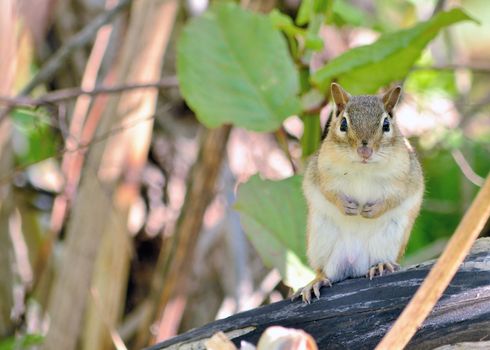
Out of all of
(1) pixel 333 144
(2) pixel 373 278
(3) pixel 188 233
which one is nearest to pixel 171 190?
(3) pixel 188 233

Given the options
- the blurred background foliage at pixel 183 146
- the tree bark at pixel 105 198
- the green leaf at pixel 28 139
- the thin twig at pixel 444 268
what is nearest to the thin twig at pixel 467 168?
the blurred background foliage at pixel 183 146

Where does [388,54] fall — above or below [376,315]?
above

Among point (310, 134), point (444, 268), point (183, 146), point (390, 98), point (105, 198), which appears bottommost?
point (183, 146)

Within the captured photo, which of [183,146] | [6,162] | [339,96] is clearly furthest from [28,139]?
[339,96]

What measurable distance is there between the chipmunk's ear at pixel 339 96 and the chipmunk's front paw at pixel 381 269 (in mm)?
275

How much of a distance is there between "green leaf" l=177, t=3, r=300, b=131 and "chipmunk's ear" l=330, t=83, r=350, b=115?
9 centimetres

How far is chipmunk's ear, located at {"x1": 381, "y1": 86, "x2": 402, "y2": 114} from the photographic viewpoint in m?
1.50

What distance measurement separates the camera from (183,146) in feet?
8.76

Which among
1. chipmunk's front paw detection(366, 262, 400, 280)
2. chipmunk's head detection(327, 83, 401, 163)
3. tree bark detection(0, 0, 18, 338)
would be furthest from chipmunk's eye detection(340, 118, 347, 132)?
tree bark detection(0, 0, 18, 338)

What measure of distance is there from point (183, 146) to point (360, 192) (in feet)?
4.07

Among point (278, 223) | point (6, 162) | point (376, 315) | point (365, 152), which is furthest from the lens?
point (6, 162)

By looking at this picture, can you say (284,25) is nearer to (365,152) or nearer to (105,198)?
(365,152)

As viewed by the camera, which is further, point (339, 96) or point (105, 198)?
point (105, 198)

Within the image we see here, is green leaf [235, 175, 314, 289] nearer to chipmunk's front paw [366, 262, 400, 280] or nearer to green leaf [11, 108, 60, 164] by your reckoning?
chipmunk's front paw [366, 262, 400, 280]
